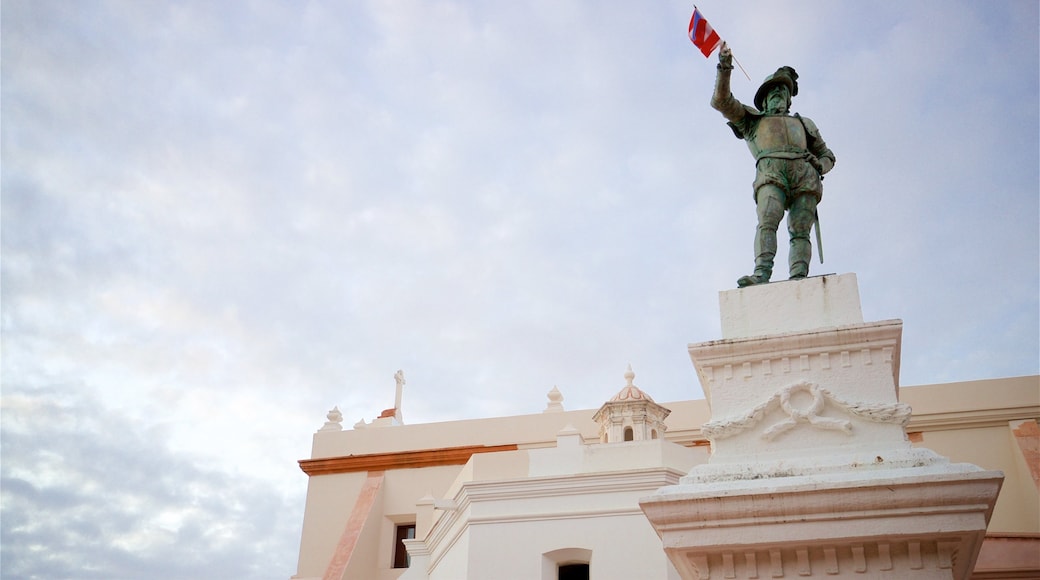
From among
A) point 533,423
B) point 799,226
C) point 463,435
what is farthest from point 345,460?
point 799,226

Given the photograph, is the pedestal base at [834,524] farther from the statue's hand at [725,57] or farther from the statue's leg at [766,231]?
the statue's hand at [725,57]

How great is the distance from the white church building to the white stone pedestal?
0.04 feet

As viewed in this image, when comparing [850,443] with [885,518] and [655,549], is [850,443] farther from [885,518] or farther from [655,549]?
[655,549]

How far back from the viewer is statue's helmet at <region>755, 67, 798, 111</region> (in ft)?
→ 26.6

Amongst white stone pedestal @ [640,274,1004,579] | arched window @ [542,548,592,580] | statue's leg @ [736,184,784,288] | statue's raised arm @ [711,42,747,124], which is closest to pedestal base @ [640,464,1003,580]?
white stone pedestal @ [640,274,1004,579]

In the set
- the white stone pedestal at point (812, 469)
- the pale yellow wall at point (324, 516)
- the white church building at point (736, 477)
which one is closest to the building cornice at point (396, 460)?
the white church building at point (736, 477)

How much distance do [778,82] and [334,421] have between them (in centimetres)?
1646

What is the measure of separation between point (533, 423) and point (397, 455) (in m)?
3.14

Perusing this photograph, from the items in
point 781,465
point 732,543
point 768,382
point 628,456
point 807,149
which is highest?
point 807,149

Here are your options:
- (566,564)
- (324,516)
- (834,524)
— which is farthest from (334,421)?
(834,524)

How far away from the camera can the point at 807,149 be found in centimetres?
793

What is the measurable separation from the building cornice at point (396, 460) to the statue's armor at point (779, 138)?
12703 millimetres

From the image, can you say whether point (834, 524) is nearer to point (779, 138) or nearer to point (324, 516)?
point (779, 138)

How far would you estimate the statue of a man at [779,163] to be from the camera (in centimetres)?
748
